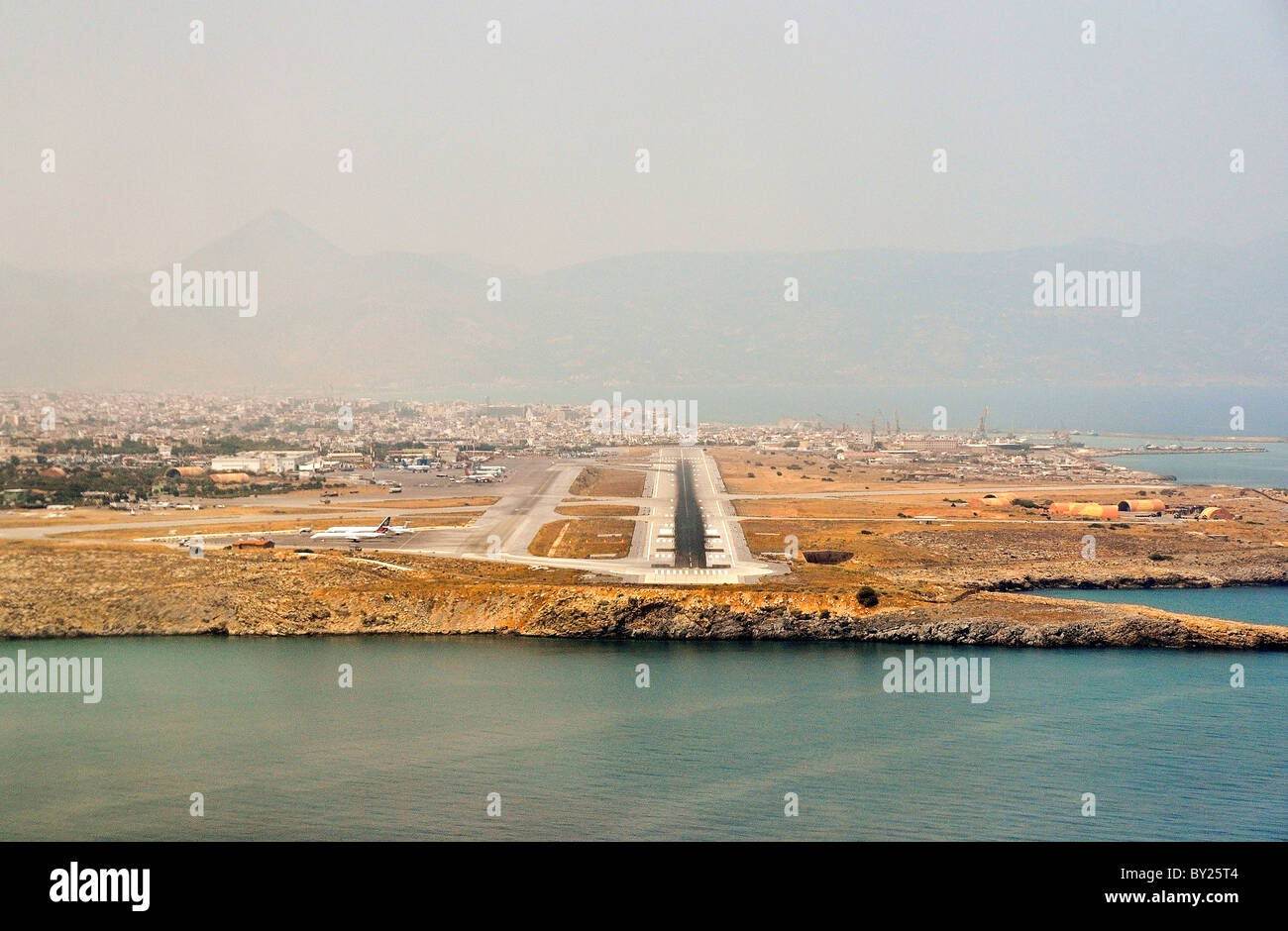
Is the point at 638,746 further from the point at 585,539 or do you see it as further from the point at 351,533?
the point at 351,533

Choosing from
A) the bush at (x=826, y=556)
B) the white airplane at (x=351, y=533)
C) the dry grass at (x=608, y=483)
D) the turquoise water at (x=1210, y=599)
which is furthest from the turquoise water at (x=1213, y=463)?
the white airplane at (x=351, y=533)

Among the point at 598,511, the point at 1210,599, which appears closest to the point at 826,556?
the point at 1210,599

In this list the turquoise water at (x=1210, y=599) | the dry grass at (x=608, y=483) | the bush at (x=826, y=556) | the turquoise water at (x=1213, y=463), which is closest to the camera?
the turquoise water at (x=1210, y=599)

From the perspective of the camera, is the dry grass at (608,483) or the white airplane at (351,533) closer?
the white airplane at (351,533)

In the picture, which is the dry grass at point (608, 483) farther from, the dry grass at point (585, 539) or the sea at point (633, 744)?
the sea at point (633, 744)

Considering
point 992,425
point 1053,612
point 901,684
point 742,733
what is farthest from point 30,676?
point 992,425
